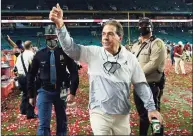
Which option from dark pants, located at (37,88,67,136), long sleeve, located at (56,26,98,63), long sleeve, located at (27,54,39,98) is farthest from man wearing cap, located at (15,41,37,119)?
long sleeve, located at (56,26,98,63)

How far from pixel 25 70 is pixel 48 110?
2.71 metres

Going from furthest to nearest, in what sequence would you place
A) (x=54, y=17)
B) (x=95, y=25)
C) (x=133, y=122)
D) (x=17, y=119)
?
(x=95, y=25)
(x=17, y=119)
(x=133, y=122)
(x=54, y=17)

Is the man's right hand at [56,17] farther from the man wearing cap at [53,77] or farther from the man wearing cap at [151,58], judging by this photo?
the man wearing cap at [151,58]

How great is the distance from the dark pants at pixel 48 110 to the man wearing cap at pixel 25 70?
2251 mm

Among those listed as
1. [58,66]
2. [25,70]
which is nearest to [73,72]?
[58,66]

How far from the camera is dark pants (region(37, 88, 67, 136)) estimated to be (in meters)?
4.68

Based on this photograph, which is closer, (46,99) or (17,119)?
(46,99)

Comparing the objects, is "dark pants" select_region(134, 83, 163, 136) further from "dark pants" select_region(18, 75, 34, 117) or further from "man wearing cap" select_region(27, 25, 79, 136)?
"dark pants" select_region(18, 75, 34, 117)

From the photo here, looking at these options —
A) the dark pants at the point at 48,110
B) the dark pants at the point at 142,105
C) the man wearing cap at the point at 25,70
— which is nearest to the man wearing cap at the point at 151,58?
the dark pants at the point at 142,105

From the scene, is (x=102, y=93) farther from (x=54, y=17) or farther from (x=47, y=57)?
(x=47, y=57)

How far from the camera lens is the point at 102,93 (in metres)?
3.14

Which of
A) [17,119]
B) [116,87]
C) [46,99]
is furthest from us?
[17,119]

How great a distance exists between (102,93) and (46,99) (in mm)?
1826

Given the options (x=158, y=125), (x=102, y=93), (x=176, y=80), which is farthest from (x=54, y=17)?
(x=176, y=80)
